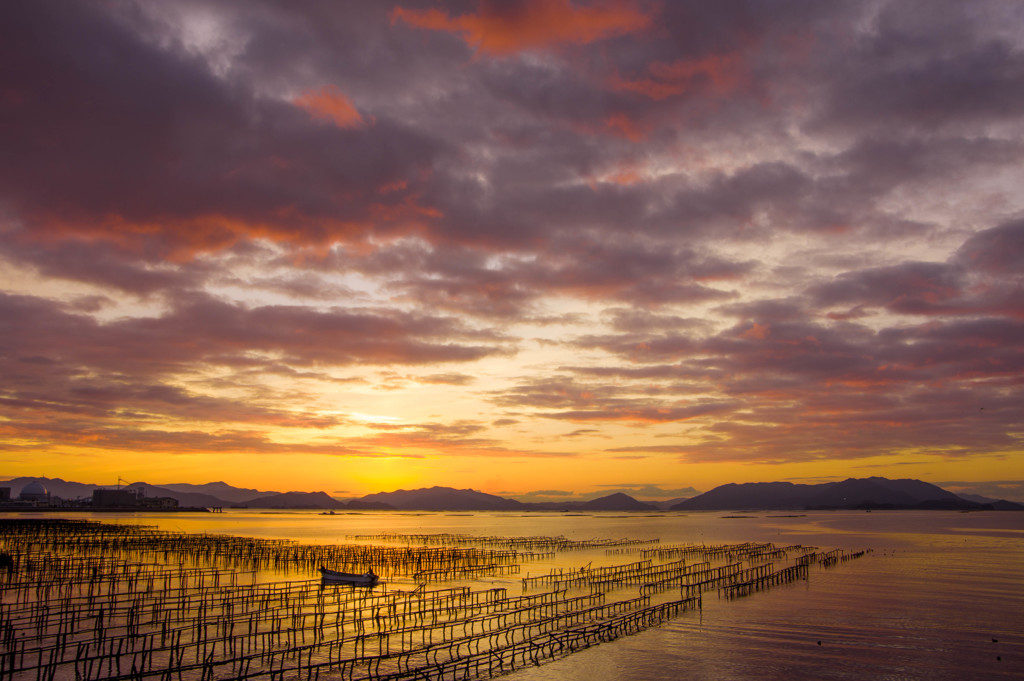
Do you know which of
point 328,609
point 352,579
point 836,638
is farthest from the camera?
point 352,579

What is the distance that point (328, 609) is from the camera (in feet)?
147

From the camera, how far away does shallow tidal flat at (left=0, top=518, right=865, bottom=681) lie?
29.4 m

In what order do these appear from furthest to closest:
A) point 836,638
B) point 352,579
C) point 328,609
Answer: point 352,579
point 328,609
point 836,638

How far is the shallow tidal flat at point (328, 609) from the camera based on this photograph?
29359mm

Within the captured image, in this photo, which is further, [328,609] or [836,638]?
[328,609]

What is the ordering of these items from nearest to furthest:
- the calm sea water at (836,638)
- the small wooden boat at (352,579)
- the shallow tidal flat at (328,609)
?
the shallow tidal flat at (328,609), the calm sea water at (836,638), the small wooden boat at (352,579)

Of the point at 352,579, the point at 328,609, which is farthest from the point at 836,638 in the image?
the point at 352,579

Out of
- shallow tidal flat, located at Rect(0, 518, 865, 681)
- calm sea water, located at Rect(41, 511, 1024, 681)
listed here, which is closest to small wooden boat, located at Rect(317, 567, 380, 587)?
shallow tidal flat, located at Rect(0, 518, 865, 681)

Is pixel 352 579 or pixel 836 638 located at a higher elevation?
pixel 836 638

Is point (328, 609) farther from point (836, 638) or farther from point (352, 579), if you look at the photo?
point (836, 638)

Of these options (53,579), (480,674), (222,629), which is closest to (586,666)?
(480,674)

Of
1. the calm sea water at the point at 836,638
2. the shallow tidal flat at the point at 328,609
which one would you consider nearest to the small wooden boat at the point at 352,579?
the shallow tidal flat at the point at 328,609

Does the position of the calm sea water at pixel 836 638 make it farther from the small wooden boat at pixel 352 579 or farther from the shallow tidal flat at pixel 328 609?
the small wooden boat at pixel 352 579

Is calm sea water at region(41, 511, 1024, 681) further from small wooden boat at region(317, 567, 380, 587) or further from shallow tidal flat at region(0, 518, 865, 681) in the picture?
small wooden boat at region(317, 567, 380, 587)
